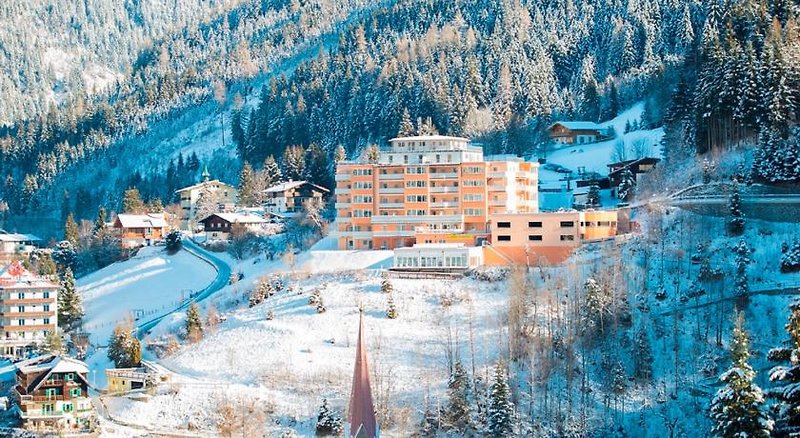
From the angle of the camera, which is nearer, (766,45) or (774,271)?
(774,271)

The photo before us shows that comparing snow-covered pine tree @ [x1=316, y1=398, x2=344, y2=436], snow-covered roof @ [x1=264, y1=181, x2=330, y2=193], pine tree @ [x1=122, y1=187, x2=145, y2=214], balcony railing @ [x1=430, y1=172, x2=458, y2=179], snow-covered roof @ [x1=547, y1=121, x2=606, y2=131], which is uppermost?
snow-covered roof @ [x1=547, y1=121, x2=606, y2=131]

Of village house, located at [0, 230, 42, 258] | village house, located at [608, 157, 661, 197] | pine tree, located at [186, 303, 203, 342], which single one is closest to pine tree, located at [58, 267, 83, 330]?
pine tree, located at [186, 303, 203, 342]

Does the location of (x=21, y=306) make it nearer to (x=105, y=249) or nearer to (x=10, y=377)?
(x=10, y=377)

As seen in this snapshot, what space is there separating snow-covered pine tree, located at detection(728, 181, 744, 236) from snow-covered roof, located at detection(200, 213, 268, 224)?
38.9m

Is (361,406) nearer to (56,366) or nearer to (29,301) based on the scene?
(56,366)

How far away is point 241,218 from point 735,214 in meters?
40.4

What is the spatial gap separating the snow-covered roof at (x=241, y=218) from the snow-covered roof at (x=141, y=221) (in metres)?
7.78

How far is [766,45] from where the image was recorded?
72.1 meters

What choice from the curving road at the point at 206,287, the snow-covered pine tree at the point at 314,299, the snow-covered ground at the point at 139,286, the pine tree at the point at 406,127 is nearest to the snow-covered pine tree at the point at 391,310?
the snow-covered pine tree at the point at 314,299

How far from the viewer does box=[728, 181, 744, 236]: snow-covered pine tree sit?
62.7 meters

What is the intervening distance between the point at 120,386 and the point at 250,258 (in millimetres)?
27039

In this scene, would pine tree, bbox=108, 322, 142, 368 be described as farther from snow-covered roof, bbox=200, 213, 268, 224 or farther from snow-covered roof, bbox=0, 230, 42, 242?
snow-covered roof, bbox=0, 230, 42, 242

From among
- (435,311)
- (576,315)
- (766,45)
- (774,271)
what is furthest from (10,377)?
(766,45)

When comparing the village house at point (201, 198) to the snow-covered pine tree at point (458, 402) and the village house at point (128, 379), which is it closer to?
the village house at point (128, 379)
